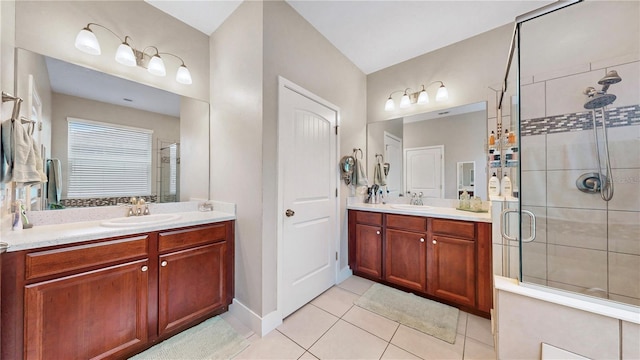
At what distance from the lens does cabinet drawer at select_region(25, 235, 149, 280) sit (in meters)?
1.07

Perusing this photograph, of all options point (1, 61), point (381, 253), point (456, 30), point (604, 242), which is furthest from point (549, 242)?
point (1, 61)

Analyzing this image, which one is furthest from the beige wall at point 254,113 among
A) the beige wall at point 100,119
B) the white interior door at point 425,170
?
the white interior door at point 425,170

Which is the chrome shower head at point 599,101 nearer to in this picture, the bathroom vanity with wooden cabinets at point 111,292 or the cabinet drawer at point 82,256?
the bathroom vanity with wooden cabinets at point 111,292

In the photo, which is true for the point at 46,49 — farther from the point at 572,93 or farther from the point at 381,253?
the point at 572,93

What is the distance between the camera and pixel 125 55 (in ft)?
5.35

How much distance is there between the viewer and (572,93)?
1597 millimetres

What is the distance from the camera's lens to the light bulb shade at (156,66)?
178 cm

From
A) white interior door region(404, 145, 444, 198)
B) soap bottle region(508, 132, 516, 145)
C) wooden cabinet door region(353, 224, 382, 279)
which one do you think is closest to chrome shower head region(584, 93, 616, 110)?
soap bottle region(508, 132, 516, 145)

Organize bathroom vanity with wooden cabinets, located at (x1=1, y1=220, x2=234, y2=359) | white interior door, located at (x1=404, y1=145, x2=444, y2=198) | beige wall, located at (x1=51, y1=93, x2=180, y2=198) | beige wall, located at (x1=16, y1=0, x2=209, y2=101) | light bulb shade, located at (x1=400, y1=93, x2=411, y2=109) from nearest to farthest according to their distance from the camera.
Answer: bathroom vanity with wooden cabinets, located at (x1=1, y1=220, x2=234, y2=359) → beige wall, located at (x1=16, y1=0, x2=209, y2=101) → beige wall, located at (x1=51, y1=93, x2=180, y2=198) → white interior door, located at (x1=404, y1=145, x2=444, y2=198) → light bulb shade, located at (x1=400, y1=93, x2=411, y2=109)

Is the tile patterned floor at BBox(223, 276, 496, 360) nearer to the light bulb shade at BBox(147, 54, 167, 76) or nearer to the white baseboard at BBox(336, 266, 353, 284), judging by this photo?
the white baseboard at BBox(336, 266, 353, 284)

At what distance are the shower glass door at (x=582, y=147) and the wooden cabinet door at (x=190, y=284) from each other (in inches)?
86.2

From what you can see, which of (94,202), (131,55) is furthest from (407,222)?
(131,55)

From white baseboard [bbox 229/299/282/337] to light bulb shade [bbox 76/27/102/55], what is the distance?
221 cm

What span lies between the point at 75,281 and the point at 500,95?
11.5ft
